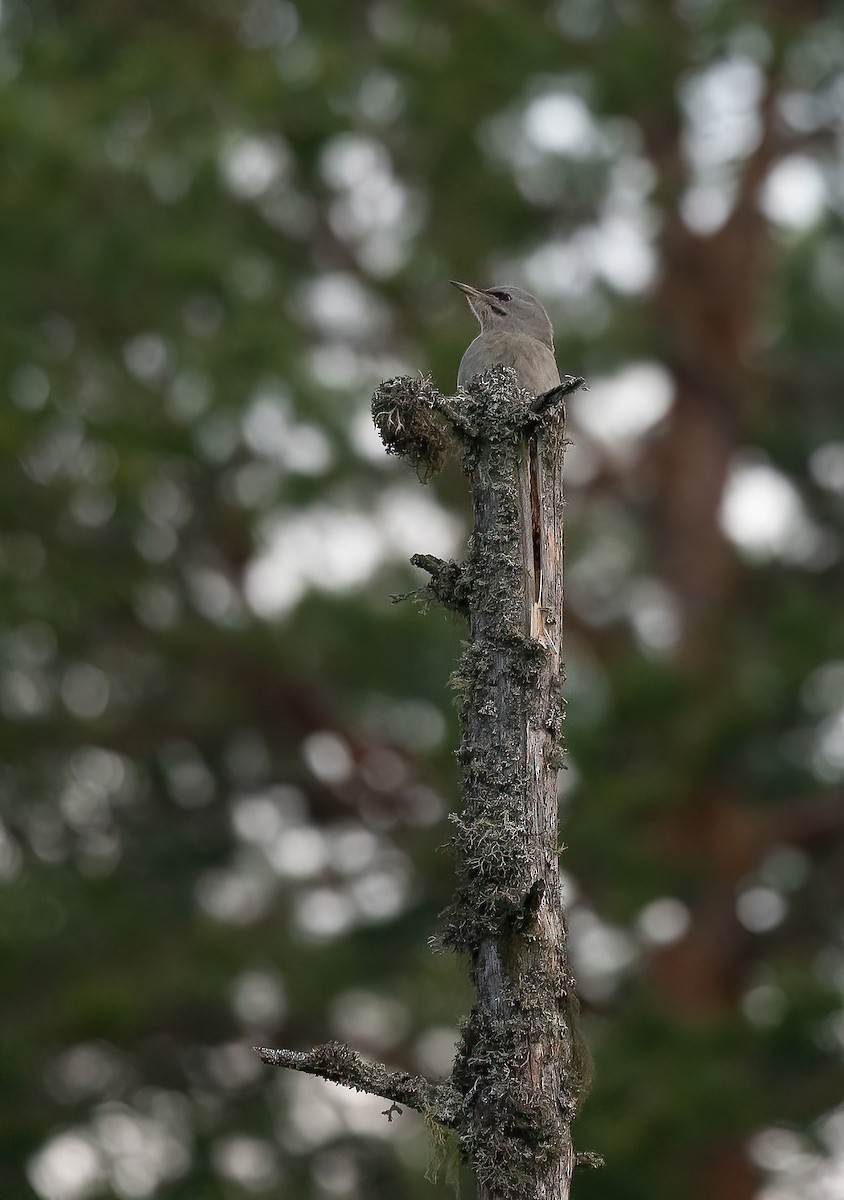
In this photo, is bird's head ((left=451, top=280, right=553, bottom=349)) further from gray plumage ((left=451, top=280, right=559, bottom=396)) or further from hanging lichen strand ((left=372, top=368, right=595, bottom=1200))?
hanging lichen strand ((left=372, top=368, right=595, bottom=1200))

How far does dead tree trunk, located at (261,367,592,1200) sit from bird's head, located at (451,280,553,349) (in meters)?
Answer: 1.86

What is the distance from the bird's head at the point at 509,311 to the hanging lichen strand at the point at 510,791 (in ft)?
6.02

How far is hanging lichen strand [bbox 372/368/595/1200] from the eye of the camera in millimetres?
2754

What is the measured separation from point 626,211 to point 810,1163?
4972 mm

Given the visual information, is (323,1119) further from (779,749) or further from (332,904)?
(779,749)

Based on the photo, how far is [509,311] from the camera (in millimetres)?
5277

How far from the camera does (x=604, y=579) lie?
977cm

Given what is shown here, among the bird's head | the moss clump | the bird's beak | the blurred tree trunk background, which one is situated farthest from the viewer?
the blurred tree trunk background

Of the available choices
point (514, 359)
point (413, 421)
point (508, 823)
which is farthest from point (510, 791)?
point (514, 359)

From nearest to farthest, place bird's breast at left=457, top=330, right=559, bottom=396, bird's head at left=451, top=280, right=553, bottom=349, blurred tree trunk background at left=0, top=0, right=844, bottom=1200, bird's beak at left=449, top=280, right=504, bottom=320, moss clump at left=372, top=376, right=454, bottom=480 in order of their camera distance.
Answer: moss clump at left=372, top=376, right=454, bottom=480 < bird's breast at left=457, top=330, right=559, bottom=396 < bird's head at left=451, top=280, right=553, bottom=349 < bird's beak at left=449, top=280, right=504, bottom=320 < blurred tree trunk background at left=0, top=0, right=844, bottom=1200

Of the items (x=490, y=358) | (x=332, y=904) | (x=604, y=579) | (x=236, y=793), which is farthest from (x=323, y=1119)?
(x=490, y=358)

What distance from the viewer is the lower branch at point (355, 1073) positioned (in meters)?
2.68

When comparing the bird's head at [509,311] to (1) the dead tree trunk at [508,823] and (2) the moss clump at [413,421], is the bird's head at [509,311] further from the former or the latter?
(1) the dead tree trunk at [508,823]

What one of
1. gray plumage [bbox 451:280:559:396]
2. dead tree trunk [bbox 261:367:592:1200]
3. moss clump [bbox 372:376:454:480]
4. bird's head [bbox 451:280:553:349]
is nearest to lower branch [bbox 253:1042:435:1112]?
dead tree trunk [bbox 261:367:592:1200]
